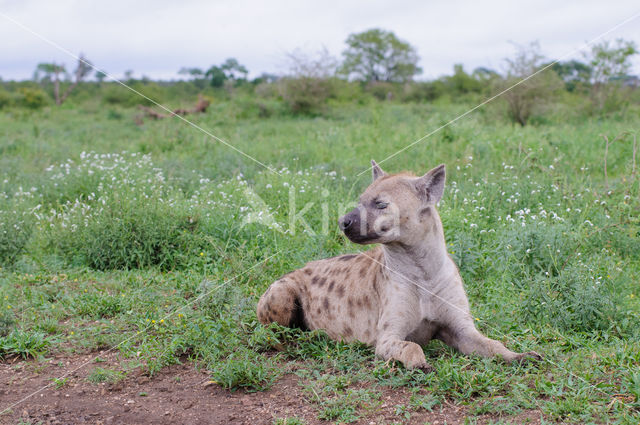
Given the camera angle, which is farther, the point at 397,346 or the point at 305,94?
the point at 305,94

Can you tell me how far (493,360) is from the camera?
3.40 meters

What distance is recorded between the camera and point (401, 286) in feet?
11.9

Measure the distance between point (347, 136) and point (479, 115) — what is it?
4.17 meters

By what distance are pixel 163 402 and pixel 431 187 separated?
187 centimetres

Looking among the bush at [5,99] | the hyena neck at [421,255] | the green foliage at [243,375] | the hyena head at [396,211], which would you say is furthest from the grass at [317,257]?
the bush at [5,99]

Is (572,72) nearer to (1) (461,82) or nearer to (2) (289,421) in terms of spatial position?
(1) (461,82)

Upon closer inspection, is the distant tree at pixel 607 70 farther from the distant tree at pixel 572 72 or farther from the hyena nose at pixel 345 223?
the hyena nose at pixel 345 223

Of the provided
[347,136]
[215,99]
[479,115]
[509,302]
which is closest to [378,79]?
[215,99]

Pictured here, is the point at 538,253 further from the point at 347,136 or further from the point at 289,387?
the point at 347,136

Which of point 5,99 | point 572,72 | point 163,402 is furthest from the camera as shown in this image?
point 5,99

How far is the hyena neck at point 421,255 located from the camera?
3529 millimetres

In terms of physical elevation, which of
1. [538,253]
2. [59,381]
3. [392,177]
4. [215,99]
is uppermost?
[215,99]

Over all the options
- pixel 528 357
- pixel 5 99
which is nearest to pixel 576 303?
pixel 528 357

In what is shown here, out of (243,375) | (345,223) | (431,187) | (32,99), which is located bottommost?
(243,375)
